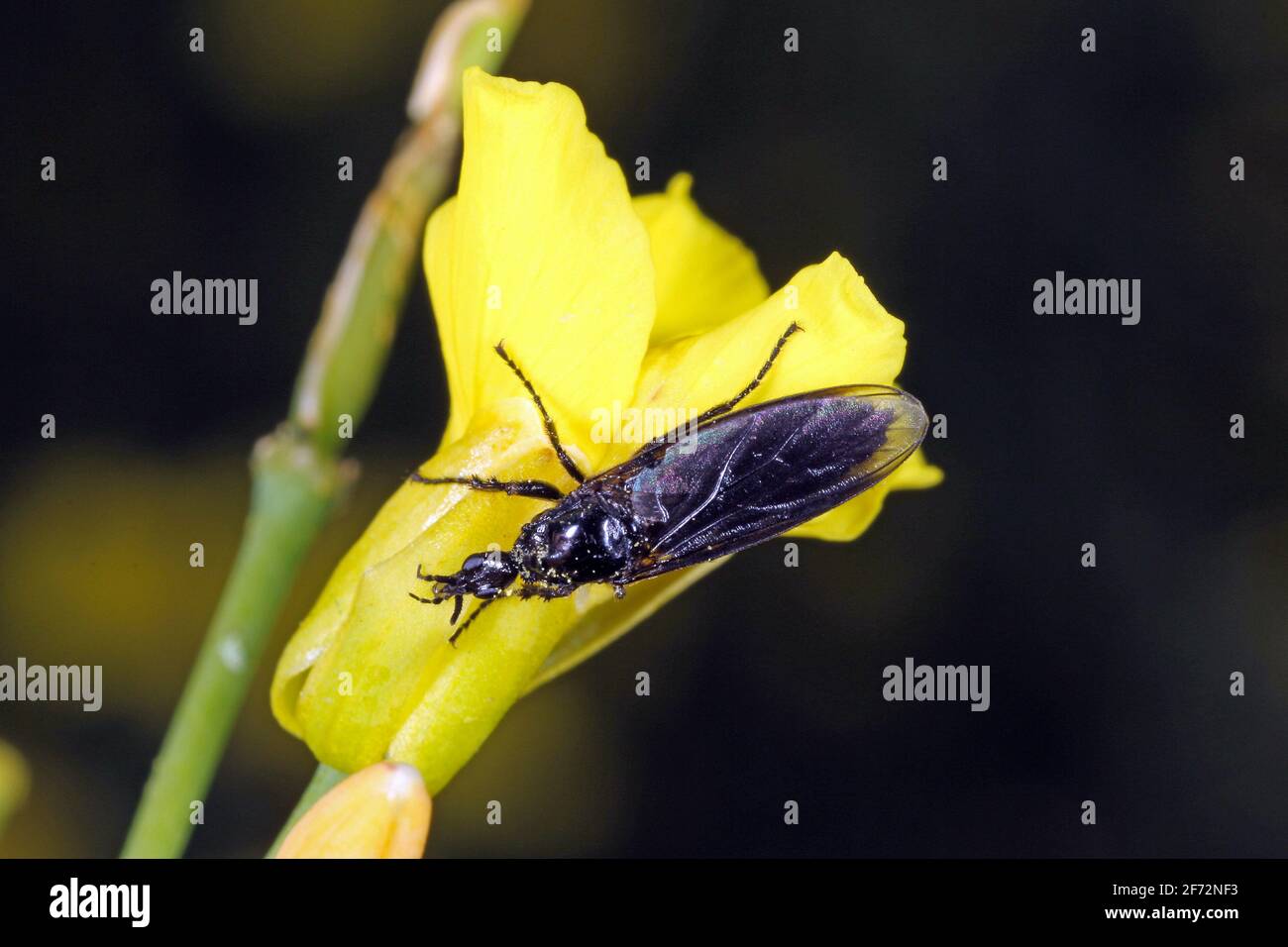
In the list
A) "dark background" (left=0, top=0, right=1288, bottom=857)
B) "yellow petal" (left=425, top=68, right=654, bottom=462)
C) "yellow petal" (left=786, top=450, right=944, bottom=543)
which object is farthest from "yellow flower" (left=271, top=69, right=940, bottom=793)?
"dark background" (left=0, top=0, right=1288, bottom=857)

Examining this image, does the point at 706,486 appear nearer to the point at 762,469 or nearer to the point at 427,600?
the point at 762,469

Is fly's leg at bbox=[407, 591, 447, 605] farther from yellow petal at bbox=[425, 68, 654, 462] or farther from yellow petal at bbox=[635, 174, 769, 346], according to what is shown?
A: yellow petal at bbox=[635, 174, 769, 346]

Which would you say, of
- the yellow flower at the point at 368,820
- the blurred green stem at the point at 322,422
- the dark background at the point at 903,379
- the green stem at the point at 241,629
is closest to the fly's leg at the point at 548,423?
the blurred green stem at the point at 322,422

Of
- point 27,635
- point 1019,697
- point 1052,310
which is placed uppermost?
point 1052,310
